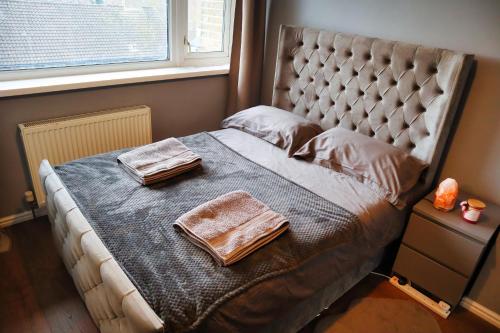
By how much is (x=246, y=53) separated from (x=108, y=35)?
1.00 m

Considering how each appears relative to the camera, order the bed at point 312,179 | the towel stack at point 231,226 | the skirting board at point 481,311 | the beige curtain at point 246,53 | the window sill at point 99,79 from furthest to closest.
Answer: the beige curtain at point 246,53, the window sill at point 99,79, the skirting board at point 481,311, the towel stack at point 231,226, the bed at point 312,179

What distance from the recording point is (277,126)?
2332 millimetres

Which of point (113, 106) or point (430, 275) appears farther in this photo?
point (113, 106)

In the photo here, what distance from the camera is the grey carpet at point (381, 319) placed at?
1744 millimetres

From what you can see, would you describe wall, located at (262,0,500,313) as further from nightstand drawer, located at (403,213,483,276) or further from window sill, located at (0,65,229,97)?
window sill, located at (0,65,229,97)

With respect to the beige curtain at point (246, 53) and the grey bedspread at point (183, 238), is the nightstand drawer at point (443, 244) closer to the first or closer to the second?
the grey bedspread at point (183, 238)

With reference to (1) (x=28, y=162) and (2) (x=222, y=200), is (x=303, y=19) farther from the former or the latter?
(1) (x=28, y=162)

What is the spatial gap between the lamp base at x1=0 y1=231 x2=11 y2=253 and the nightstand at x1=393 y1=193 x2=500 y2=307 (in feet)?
7.56

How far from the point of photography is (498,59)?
5.55ft

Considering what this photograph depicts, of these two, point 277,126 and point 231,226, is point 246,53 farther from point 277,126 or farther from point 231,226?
point 231,226

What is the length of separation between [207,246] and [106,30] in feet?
5.96

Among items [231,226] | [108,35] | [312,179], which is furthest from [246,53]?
[231,226]

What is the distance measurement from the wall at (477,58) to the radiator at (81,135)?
5.54 ft

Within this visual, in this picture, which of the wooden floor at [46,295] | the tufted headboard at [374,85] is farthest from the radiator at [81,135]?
the tufted headboard at [374,85]
